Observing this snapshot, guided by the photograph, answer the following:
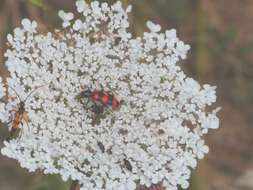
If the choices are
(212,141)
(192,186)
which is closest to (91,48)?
(192,186)

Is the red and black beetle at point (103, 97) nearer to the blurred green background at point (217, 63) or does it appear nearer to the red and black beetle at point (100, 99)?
the red and black beetle at point (100, 99)

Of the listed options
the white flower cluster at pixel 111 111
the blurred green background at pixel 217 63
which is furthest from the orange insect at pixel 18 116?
the blurred green background at pixel 217 63

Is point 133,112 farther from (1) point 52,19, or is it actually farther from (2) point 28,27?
(1) point 52,19

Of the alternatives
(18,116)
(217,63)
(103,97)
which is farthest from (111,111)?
(217,63)

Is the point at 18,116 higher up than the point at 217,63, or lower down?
lower down

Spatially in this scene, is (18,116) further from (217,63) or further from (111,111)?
(217,63)

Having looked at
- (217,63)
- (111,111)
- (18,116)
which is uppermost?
(217,63)

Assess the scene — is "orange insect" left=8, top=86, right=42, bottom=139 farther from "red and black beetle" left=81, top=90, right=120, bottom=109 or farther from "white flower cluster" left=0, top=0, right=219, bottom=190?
"red and black beetle" left=81, top=90, right=120, bottom=109
